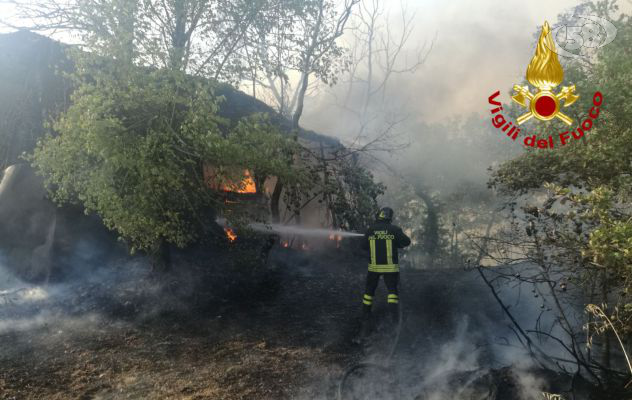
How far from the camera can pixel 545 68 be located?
6027 millimetres

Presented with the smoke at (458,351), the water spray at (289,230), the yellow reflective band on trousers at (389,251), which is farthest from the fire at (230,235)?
the yellow reflective band on trousers at (389,251)

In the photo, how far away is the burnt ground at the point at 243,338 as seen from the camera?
5215 millimetres

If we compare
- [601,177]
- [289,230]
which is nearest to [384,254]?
[601,177]

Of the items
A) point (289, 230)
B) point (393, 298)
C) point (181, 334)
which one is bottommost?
point (181, 334)

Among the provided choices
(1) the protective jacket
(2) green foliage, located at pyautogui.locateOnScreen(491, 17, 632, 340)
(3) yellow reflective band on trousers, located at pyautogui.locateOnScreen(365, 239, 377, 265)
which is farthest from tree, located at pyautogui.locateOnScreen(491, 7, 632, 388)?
(3) yellow reflective band on trousers, located at pyautogui.locateOnScreen(365, 239, 377, 265)

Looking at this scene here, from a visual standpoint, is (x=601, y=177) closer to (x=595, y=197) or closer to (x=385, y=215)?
(x=595, y=197)

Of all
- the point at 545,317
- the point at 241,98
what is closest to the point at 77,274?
the point at 241,98

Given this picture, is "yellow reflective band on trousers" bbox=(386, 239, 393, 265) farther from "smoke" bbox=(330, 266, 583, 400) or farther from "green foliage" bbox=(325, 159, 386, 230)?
"green foliage" bbox=(325, 159, 386, 230)

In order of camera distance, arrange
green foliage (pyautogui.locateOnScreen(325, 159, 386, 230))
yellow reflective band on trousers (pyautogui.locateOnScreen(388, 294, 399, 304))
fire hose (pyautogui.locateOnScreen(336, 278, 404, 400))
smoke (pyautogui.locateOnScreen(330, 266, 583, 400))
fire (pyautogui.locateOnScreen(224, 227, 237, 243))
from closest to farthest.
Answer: smoke (pyautogui.locateOnScreen(330, 266, 583, 400)), fire hose (pyautogui.locateOnScreen(336, 278, 404, 400)), yellow reflective band on trousers (pyautogui.locateOnScreen(388, 294, 399, 304)), fire (pyautogui.locateOnScreen(224, 227, 237, 243)), green foliage (pyautogui.locateOnScreen(325, 159, 386, 230))

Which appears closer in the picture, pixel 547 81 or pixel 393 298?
pixel 547 81

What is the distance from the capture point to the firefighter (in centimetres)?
689

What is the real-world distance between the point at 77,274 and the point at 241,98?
744 centimetres

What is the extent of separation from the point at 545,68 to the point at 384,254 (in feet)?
12.6

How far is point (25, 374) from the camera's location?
5.79 metres
